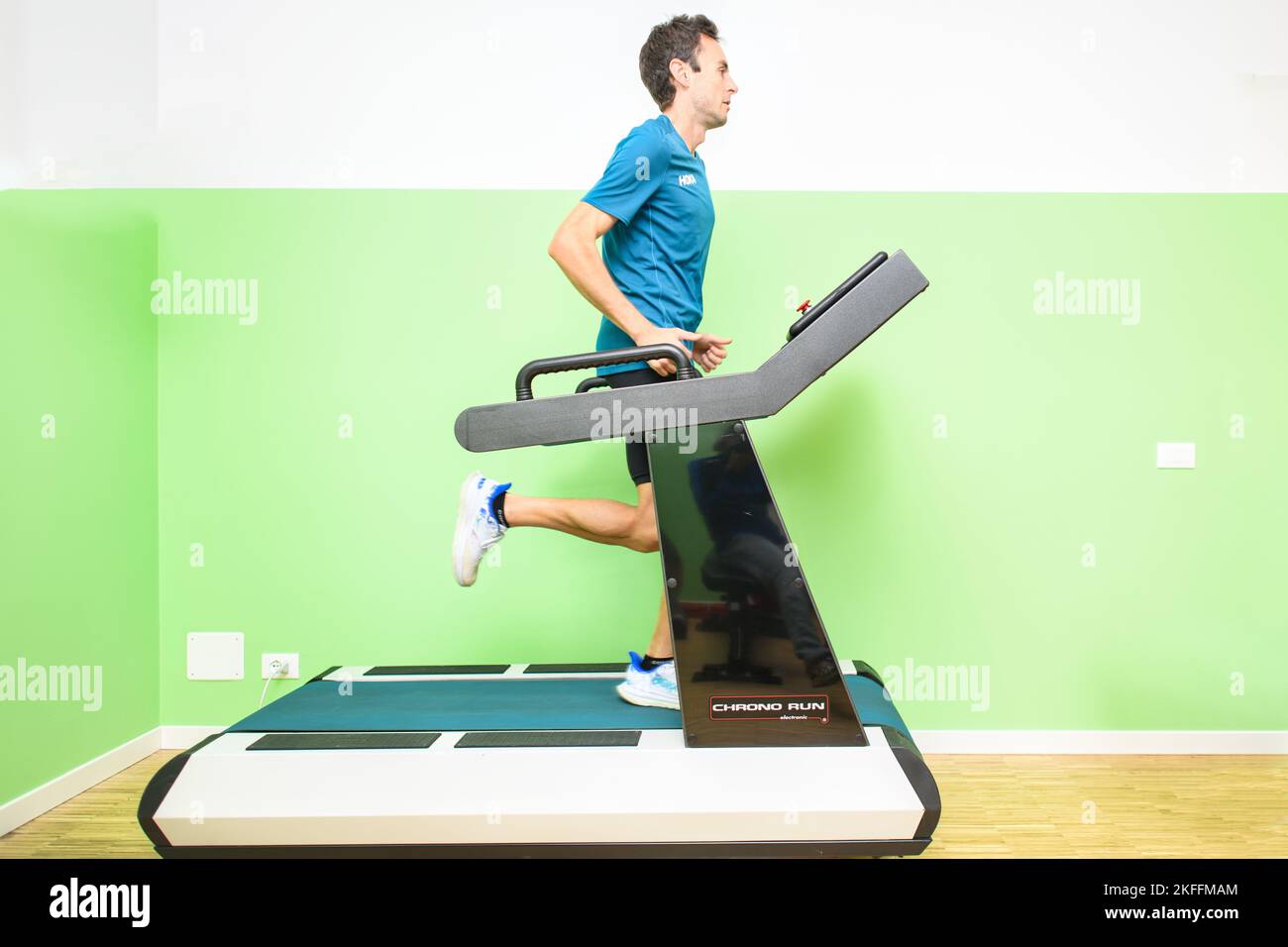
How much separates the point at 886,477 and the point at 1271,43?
1.58 meters

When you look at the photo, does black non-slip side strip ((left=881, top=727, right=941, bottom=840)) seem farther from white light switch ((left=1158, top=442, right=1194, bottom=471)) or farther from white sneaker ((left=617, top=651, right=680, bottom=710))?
white light switch ((left=1158, top=442, right=1194, bottom=471))

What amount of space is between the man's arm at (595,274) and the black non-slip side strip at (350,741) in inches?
32.9

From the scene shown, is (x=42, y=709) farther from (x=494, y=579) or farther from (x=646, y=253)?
(x=646, y=253)

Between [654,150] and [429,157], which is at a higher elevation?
[429,157]

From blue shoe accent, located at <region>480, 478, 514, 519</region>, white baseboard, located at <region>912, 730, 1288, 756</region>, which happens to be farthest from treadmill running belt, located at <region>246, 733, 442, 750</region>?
white baseboard, located at <region>912, 730, 1288, 756</region>

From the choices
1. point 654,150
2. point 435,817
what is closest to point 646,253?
point 654,150

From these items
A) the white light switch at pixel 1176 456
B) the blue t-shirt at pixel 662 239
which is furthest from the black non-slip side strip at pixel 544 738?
the white light switch at pixel 1176 456

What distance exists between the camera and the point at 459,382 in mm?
2479

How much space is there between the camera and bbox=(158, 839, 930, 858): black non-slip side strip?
4.99 feet

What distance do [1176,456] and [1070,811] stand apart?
1.04 m

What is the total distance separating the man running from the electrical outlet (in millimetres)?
841

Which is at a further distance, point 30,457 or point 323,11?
point 323,11

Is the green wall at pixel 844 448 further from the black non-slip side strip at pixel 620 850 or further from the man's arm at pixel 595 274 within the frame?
the black non-slip side strip at pixel 620 850
